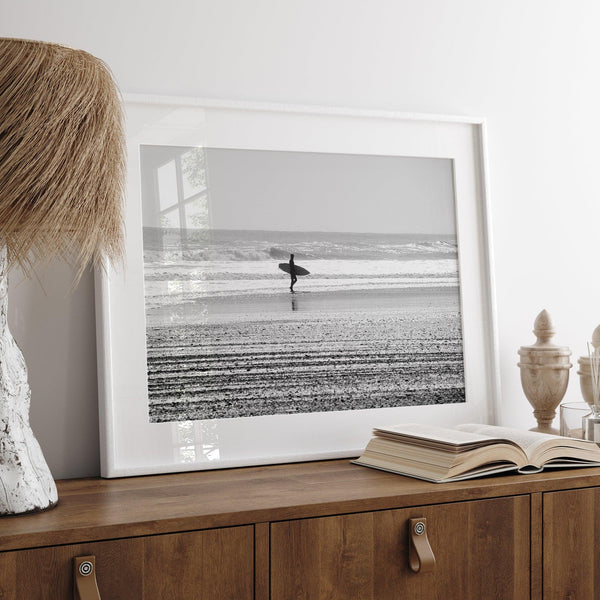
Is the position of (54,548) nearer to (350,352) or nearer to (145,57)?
(350,352)

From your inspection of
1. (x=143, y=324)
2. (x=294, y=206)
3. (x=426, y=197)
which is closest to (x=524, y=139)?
(x=426, y=197)

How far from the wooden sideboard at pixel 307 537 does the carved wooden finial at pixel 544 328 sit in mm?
364

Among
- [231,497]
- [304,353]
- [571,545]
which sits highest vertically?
[304,353]

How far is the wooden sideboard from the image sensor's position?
1080 mm

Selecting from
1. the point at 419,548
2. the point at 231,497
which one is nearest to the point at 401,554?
the point at 419,548

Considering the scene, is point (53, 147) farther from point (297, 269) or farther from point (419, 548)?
point (419, 548)

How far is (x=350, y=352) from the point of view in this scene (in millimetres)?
1605

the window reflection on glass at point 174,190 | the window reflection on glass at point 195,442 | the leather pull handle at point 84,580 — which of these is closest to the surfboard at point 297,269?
the window reflection on glass at point 174,190

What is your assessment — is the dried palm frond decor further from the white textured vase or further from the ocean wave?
the ocean wave

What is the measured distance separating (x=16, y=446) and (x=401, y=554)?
64 cm

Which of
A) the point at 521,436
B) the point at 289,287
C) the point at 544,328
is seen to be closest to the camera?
the point at 521,436

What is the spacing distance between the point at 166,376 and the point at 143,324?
0.36 feet

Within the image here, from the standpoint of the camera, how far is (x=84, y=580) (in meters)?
1.06

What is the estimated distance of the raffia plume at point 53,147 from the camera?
1029mm
